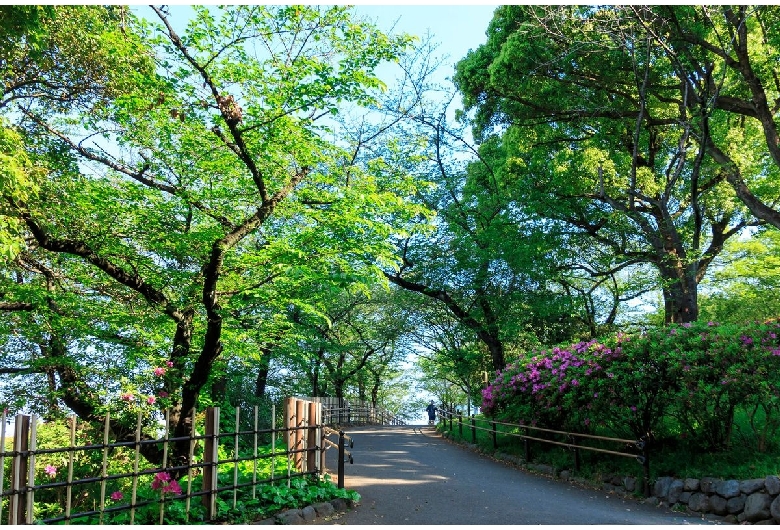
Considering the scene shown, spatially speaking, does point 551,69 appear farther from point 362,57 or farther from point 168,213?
point 168,213

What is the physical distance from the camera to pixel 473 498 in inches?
321

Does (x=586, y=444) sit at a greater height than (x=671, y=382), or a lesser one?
lesser

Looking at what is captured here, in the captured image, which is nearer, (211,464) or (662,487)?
(211,464)

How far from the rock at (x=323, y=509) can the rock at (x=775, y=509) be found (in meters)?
5.59

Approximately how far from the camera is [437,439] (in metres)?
18.0

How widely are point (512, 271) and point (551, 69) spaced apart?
6467 mm

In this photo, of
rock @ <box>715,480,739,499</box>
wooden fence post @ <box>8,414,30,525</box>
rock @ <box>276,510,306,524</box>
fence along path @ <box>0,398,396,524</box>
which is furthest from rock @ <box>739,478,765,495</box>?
wooden fence post @ <box>8,414,30,525</box>

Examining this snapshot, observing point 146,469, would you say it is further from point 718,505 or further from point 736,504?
point 736,504

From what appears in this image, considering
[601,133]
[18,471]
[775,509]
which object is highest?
[601,133]

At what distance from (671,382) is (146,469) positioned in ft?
24.9

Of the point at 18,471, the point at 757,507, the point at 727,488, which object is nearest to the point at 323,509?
the point at 18,471

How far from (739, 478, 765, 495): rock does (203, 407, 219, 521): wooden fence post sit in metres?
6.83

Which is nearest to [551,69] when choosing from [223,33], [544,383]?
[544,383]

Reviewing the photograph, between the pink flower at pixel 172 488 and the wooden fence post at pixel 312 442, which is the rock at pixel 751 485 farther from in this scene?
the pink flower at pixel 172 488
